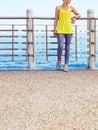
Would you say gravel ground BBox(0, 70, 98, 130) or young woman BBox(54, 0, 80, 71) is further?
young woman BBox(54, 0, 80, 71)

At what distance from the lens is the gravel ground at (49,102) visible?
15.6 feet

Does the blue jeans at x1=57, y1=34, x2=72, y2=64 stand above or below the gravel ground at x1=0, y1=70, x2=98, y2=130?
above

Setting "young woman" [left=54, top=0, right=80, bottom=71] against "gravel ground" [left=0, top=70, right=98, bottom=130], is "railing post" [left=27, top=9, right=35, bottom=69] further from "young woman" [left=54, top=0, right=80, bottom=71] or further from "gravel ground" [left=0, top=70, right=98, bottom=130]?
"gravel ground" [left=0, top=70, right=98, bottom=130]

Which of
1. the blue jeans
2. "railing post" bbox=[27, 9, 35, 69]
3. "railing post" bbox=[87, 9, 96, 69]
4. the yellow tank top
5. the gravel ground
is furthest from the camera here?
"railing post" bbox=[87, 9, 96, 69]

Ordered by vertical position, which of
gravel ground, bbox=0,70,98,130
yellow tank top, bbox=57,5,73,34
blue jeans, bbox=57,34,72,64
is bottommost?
gravel ground, bbox=0,70,98,130

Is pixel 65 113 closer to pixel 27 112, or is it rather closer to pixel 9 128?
pixel 27 112

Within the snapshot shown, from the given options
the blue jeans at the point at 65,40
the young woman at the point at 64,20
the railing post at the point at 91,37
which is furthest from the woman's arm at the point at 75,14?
the railing post at the point at 91,37

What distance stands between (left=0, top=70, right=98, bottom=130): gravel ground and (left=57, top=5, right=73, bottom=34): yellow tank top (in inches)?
36.6

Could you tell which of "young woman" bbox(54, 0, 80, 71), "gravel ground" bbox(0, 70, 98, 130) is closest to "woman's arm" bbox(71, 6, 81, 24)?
"young woman" bbox(54, 0, 80, 71)

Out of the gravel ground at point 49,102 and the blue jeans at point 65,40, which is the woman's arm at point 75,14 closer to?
the blue jeans at point 65,40

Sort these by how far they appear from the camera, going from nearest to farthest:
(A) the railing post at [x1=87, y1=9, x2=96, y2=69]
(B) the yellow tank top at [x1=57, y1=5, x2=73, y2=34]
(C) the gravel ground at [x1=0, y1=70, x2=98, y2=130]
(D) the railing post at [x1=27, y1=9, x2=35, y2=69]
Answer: (C) the gravel ground at [x1=0, y1=70, x2=98, y2=130]
(B) the yellow tank top at [x1=57, y1=5, x2=73, y2=34]
(D) the railing post at [x1=27, y1=9, x2=35, y2=69]
(A) the railing post at [x1=87, y1=9, x2=96, y2=69]

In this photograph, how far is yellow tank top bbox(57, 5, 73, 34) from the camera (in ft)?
32.8

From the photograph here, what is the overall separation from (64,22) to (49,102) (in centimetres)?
416

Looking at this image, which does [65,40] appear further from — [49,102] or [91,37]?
[49,102]
